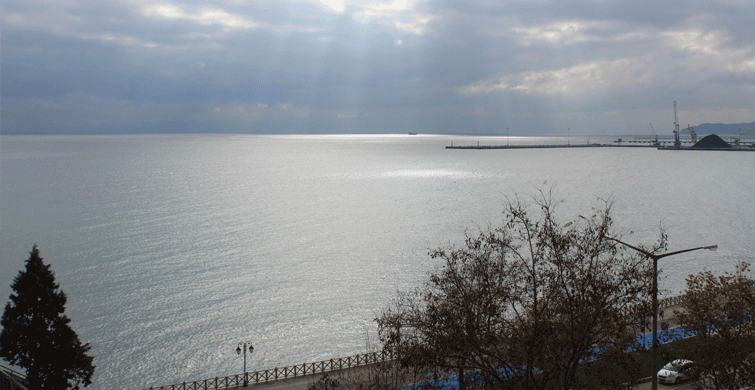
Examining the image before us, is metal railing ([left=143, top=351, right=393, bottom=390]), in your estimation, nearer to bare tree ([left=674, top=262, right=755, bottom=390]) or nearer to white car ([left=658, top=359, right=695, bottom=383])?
white car ([left=658, top=359, right=695, bottom=383])

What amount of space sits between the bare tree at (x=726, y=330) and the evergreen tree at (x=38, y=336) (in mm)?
31167

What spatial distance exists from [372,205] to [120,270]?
61.4 meters

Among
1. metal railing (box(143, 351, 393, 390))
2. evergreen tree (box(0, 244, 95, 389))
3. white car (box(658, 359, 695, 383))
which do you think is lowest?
metal railing (box(143, 351, 393, 390))

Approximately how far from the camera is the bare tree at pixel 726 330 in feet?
71.1

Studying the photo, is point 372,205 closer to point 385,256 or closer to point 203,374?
point 385,256

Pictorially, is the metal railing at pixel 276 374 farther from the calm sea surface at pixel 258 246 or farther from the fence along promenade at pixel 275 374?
the calm sea surface at pixel 258 246

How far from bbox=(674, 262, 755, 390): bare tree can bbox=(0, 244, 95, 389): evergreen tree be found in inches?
1227

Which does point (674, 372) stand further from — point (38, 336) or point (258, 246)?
point (258, 246)

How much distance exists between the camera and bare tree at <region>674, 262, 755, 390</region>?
21656 mm

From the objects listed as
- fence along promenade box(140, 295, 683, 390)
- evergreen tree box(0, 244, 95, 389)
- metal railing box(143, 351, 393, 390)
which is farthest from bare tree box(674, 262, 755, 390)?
evergreen tree box(0, 244, 95, 389)

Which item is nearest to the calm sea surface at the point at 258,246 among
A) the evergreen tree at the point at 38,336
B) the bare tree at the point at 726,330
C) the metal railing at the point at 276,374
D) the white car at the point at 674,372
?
the metal railing at the point at 276,374

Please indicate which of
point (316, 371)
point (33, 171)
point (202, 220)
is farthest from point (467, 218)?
point (33, 171)

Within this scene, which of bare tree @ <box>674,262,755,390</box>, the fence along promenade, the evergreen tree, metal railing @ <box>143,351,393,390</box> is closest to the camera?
bare tree @ <box>674,262,755,390</box>

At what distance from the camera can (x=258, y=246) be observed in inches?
2997
